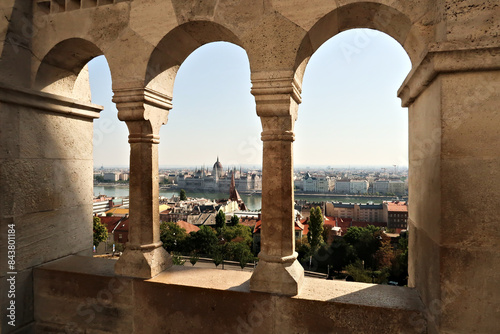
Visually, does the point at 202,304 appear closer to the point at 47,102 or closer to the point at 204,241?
the point at 47,102

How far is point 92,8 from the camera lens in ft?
11.5

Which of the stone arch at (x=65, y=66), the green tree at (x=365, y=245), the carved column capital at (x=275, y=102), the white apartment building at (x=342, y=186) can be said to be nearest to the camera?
the carved column capital at (x=275, y=102)

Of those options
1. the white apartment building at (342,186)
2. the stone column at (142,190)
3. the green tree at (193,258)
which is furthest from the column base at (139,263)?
the white apartment building at (342,186)

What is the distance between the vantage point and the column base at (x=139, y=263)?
342 cm

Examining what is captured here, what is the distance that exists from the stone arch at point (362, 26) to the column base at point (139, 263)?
236 centimetres

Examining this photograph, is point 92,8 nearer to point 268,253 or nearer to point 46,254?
point 46,254

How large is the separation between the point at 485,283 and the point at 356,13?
232cm

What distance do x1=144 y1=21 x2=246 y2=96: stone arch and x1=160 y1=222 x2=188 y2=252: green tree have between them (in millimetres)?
37156

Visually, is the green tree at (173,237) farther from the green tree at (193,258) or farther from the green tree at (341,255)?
the green tree at (341,255)

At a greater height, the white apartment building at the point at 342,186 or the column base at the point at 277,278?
→ the column base at the point at 277,278

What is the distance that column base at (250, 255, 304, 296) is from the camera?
2.92 meters

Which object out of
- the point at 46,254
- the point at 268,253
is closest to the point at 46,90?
the point at 46,254

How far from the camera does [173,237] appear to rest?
1613 inches

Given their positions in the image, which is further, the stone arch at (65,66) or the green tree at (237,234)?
the green tree at (237,234)
